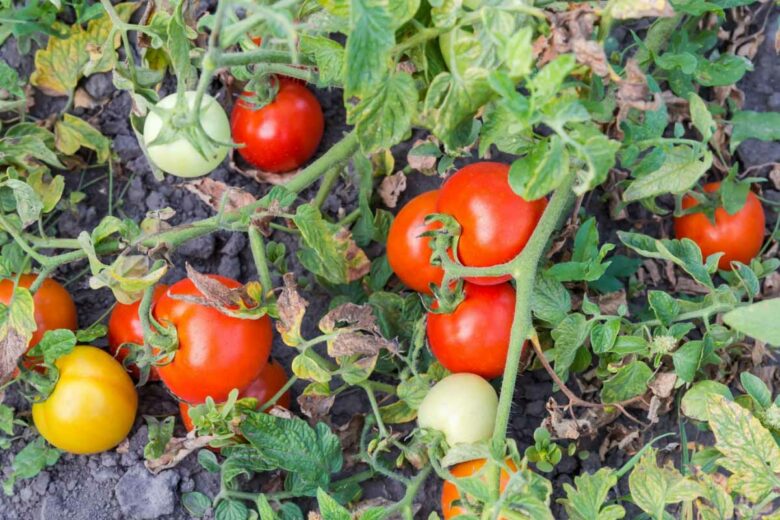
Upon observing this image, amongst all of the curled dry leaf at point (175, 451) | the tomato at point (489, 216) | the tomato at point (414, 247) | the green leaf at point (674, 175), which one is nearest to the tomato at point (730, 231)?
the green leaf at point (674, 175)

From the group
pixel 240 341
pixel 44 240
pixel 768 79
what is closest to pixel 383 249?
pixel 240 341

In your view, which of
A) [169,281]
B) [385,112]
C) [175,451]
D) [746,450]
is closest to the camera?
[385,112]

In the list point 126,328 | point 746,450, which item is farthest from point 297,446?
point 746,450

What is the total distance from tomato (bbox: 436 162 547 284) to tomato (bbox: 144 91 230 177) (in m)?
0.41

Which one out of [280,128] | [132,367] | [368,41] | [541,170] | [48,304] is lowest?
[132,367]

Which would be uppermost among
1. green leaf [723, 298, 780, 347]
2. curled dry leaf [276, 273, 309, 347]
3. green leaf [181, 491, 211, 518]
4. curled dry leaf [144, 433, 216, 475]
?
green leaf [723, 298, 780, 347]

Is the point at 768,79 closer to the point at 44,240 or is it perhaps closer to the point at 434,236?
the point at 434,236

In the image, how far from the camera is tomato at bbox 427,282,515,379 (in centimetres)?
146

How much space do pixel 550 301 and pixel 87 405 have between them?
81 cm

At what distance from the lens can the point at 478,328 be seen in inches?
57.2

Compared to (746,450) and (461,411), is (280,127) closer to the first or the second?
(461,411)

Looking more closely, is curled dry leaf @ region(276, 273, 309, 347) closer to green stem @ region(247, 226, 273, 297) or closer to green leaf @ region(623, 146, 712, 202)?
green stem @ region(247, 226, 273, 297)

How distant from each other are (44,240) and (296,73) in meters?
0.53

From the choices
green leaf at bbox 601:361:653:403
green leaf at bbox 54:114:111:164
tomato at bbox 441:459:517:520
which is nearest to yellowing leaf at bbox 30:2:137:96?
green leaf at bbox 54:114:111:164
